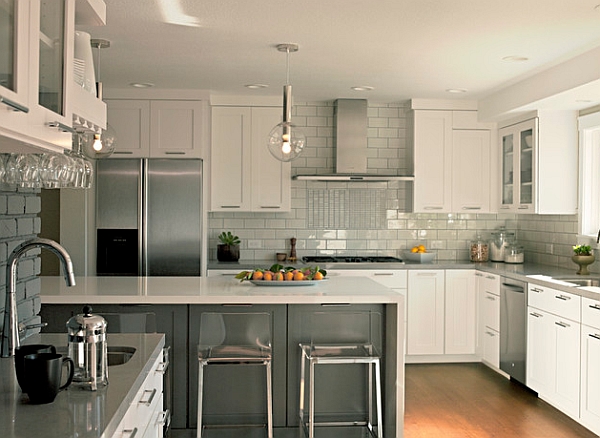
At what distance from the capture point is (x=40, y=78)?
1.87 metres

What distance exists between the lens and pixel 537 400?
5.66 metres

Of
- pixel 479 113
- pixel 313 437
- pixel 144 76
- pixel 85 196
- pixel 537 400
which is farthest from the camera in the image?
pixel 479 113

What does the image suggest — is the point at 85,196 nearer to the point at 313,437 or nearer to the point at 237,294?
the point at 237,294

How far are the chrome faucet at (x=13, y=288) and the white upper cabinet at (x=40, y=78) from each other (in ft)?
1.26

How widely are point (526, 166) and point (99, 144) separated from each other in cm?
402

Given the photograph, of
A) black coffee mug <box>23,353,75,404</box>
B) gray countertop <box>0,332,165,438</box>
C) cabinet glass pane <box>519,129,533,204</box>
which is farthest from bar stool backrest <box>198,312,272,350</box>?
cabinet glass pane <box>519,129,533,204</box>

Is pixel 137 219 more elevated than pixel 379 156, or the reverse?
A: pixel 379 156

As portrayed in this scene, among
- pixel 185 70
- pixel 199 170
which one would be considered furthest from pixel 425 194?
pixel 185 70

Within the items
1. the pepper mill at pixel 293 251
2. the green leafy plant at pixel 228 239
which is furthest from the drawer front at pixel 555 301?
the green leafy plant at pixel 228 239

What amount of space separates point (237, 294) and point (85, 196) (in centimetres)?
277

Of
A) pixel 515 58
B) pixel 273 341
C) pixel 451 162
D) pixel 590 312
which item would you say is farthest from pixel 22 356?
pixel 451 162

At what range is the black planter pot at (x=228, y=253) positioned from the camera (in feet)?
23.5

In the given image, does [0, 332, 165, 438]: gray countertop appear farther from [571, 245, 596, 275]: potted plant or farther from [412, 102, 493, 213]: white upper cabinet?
[412, 102, 493, 213]: white upper cabinet

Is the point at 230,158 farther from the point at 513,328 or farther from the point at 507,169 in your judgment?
the point at 513,328
